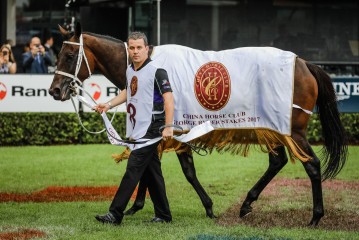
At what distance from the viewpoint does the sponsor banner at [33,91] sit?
55.1 ft

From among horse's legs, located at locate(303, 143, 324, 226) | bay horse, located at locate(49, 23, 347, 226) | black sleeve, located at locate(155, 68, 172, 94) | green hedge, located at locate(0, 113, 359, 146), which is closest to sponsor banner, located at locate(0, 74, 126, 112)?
green hedge, located at locate(0, 113, 359, 146)

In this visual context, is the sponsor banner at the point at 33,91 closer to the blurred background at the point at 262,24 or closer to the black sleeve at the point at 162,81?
the blurred background at the point at 262,24

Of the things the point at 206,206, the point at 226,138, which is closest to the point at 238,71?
the point at 226,138

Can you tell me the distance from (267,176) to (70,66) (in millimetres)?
2357

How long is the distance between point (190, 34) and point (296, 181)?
857 centimetres

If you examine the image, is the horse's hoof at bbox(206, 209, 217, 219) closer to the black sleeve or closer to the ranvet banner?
the black sleeve

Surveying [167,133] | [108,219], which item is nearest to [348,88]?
[167,133]

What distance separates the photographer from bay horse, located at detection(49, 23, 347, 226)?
934 centimetres

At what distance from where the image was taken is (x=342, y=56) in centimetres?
2044

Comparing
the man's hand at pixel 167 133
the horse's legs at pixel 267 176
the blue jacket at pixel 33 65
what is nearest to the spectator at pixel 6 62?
Result: the blue jacket at pixel 33 65

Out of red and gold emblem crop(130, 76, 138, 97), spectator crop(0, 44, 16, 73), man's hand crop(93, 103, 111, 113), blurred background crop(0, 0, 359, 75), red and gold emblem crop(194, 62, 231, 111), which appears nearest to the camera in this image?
red and gold emblem crop(130, 76, 138, 97)

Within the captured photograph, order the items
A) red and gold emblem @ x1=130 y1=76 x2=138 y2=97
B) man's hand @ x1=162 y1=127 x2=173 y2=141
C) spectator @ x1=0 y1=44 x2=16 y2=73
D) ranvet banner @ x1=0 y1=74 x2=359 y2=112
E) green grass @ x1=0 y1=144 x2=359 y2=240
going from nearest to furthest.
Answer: green grass @ x1=0 y1=144 x2=359 y2=240 → man's hand @ x1=162 y1=127 x2=173 y2=141 → red and gold emblem @ x1=130 y1=76 x2=138 y2=97 → ranvet banner @ x1=0 y1=74 x2=359 y2=112 → spectator @ x1=0 y1=44 x2=16 y2=73

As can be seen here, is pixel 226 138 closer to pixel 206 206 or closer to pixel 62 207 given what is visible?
pixel 206 206

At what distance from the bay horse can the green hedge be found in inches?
288
